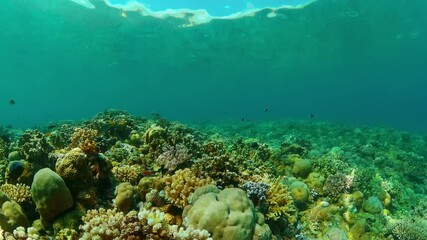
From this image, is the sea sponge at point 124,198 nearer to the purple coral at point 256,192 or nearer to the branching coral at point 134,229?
the branching coral at point 134,229

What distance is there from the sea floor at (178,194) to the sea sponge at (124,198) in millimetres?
19

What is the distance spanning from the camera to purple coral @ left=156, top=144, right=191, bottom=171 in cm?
713

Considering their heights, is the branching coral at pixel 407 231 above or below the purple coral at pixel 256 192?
below

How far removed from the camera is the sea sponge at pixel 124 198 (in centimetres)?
558

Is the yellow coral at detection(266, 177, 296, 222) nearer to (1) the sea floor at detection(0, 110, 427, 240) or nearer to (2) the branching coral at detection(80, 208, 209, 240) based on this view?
(1) the sea floor at detection(0, 110, 427, 240)

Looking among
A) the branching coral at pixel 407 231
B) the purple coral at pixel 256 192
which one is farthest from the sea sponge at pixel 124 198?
the branching coral at pixel 407 231

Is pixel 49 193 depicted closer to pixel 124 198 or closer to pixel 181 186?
pixel 124 198

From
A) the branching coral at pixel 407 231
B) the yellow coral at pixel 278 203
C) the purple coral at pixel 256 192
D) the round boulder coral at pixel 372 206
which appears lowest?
the branching coral at pixel 407 231

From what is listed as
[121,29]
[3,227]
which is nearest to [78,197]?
[3,227]

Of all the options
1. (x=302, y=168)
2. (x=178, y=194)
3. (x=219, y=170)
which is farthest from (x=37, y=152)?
(x=302, y=168)

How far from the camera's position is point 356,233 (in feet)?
26.8

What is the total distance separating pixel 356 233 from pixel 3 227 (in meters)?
7.72

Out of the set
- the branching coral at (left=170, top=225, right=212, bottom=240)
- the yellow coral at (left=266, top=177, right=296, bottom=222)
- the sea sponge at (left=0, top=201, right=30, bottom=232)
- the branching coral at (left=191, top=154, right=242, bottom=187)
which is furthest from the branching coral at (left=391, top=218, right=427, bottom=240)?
the sea sponge at (left=0, top=201, right=30, bottom=232)

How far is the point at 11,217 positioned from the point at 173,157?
333 cm
